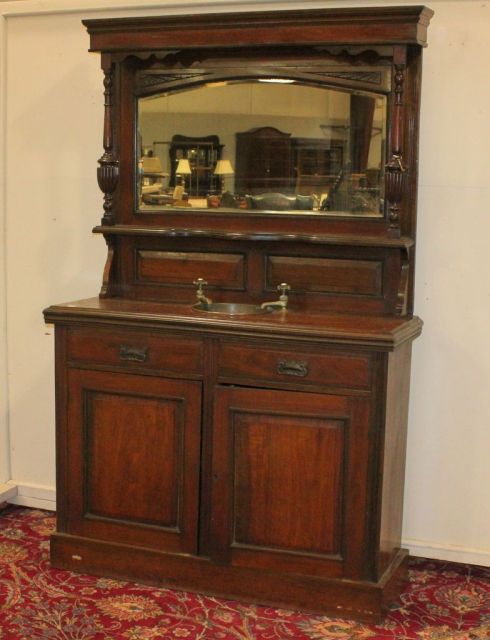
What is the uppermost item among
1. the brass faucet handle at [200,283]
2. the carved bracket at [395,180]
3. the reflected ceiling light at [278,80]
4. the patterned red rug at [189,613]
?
the reflected ceiling light at [278,80]

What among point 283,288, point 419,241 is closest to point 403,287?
point 419,241

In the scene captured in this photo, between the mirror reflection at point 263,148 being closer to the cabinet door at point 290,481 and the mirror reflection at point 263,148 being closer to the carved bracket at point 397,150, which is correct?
the carved bracket at point 397,150

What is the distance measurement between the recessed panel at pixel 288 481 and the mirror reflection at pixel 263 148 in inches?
30.9

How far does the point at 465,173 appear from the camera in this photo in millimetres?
3230

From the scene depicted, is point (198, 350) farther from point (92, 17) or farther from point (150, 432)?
point (92, 17)

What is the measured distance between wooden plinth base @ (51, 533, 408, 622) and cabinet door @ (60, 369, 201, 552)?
0.05 metres

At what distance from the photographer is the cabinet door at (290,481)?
2924 mm

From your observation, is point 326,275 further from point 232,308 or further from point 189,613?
point 189,613

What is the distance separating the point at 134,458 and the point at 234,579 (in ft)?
1.69

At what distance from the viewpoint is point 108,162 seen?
11.1 feet

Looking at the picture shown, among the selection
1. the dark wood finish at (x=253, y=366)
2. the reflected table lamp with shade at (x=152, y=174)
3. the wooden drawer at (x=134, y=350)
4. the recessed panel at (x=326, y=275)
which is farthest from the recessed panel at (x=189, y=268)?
the wooden drawer at (x=134, y=350)

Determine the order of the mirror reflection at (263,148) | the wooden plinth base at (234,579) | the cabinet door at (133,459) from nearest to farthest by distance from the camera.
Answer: the wooden plinth base at (234,579), the cabinet door at (133,459), the mirror reflection at (263,148)

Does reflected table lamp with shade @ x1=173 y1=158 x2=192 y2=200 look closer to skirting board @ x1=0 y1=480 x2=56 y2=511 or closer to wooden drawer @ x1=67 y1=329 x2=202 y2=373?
wooden drawer @ x1=67 y1=329 x2=202 y2=373

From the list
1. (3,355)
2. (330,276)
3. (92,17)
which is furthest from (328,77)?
(3,355)
